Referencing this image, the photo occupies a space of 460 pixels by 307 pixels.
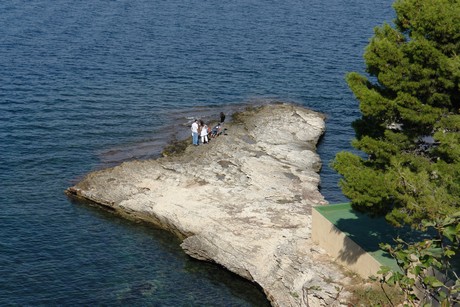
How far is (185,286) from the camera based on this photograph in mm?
41719

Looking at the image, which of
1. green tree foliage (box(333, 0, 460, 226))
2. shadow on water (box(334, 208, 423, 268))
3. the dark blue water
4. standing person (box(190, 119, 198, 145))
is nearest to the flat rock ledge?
standing person (box(190, 119, 198, 145))

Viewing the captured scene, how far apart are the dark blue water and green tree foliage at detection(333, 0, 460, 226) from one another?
11674 millimetres

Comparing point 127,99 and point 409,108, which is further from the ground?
point 409,108

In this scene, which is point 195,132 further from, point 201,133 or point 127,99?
point 127,99

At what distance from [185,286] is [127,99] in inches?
1395

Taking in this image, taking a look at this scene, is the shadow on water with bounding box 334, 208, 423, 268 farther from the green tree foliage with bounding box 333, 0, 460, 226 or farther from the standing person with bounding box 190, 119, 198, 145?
the standing person with bounding box 190, 119, 198, 145

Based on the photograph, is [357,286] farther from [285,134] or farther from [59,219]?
[285,134]

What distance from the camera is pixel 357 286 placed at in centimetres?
3553

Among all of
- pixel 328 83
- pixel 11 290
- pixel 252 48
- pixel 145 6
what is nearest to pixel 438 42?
pixel 11 290

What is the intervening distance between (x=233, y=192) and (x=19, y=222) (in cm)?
1530

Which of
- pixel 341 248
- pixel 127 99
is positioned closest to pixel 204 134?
pixel 127 99

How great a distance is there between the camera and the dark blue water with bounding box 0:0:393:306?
42.4m

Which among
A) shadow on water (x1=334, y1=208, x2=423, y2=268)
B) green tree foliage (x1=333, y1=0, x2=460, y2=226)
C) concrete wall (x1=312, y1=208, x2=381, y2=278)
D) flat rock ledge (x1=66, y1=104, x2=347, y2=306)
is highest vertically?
green tree foliage (x1=333, y1=0, x2=460, y2=226)

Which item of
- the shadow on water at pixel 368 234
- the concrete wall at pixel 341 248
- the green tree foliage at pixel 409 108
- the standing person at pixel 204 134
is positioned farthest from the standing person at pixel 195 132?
the green tree foliage at pixel 409 108
